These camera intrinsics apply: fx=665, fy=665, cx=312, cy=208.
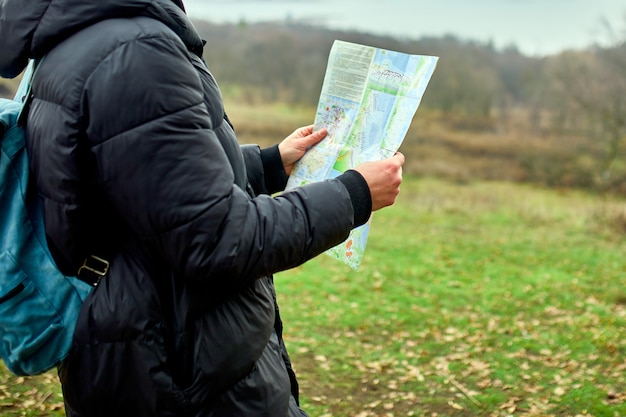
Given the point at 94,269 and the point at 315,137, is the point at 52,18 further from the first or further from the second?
the point at 315,137

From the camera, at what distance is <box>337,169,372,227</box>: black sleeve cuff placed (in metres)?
1.94

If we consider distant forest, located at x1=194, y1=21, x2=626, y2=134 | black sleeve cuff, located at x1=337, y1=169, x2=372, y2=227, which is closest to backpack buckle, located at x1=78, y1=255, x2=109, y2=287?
black sleeve cuff, located at x1=337, y1=169, x2=372, y2=227

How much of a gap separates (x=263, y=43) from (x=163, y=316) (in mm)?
51013

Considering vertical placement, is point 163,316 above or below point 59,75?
below

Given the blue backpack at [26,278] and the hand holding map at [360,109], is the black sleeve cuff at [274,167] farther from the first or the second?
the blue backpack at [26,278]

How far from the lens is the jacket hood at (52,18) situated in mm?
1688

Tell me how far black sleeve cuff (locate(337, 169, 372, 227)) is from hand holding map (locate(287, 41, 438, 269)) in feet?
0.89

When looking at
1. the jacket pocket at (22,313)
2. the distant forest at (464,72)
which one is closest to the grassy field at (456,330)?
the jacket pocket at (22,313)

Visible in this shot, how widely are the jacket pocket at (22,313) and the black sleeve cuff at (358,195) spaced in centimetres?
88

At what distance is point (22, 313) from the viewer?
1.78 m

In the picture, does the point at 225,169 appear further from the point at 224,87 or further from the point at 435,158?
the point at 224,87

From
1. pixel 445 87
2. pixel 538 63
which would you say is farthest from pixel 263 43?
pixel 538 63

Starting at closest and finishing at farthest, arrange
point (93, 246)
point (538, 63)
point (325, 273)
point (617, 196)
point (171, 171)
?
point (171, 171) < point (93, 246) < point (325, 273) < point (617, 196) < point (538, 63)

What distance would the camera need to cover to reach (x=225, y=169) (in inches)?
66.7
